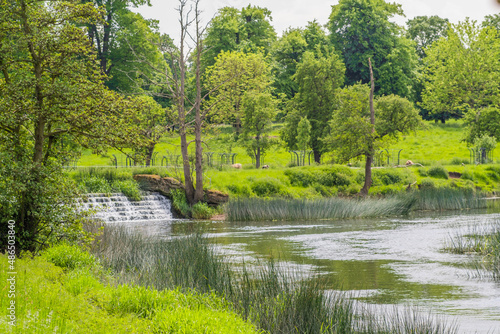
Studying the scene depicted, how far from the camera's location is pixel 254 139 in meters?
37.9

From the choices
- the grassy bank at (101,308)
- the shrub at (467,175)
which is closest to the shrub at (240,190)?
the shrub at (467,175)

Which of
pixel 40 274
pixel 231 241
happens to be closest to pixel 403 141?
pixel 231 241

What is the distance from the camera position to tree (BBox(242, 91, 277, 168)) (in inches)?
1467

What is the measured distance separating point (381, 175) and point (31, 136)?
2505 cm

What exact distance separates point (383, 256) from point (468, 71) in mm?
42939

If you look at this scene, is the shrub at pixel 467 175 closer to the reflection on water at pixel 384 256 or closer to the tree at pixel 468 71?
the reflection on water at pixel 384 256

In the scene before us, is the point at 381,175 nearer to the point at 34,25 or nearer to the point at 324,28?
the point at 34,25

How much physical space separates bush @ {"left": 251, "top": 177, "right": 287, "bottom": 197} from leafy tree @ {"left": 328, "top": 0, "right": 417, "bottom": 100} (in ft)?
105

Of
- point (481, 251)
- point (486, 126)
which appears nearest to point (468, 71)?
point (486, 126)

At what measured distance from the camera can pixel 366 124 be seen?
29.7 metres

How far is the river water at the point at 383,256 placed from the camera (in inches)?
338

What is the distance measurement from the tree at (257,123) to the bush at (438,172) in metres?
10.6

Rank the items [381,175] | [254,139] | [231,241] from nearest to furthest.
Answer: [231,241], [381,175], [254,139]

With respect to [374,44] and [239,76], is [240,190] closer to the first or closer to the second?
[239,76]
